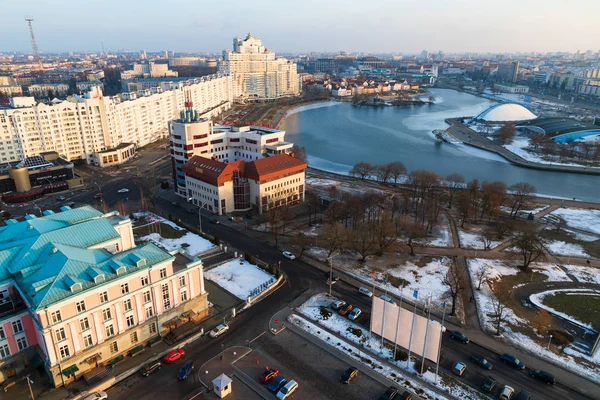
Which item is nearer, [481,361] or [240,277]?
[481,361]

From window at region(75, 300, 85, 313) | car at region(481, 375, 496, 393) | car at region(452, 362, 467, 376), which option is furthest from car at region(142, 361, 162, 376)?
car at region(481, 375, 496, 393)

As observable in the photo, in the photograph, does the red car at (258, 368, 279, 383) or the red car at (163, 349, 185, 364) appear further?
the red car at (163, 349, 185, 364)

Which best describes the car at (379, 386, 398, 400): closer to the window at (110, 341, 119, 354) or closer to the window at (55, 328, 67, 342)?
the window at (110, 341, 119, 354)

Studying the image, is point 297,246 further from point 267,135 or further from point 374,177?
point 374,177

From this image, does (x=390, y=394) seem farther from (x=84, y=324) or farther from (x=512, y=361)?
(x=84, y=324)

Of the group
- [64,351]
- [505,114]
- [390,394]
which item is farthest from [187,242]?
[505,114]
